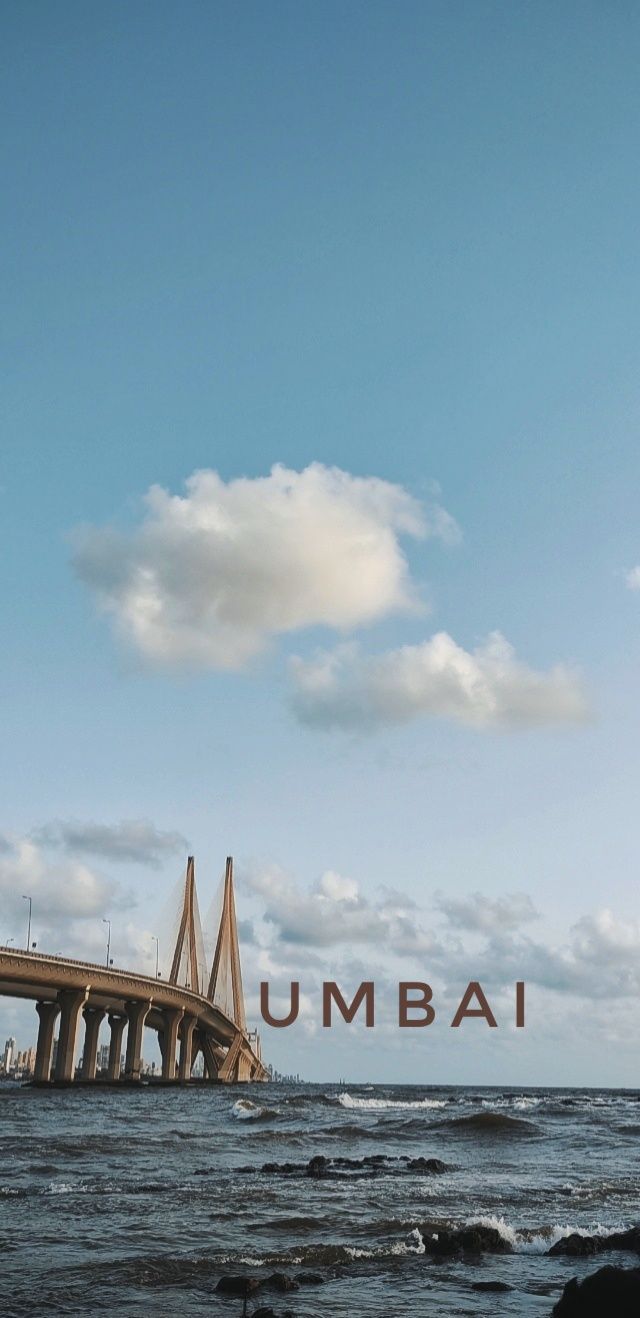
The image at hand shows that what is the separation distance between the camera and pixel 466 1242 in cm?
1738

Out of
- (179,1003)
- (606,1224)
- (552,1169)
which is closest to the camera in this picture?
(606,1224)

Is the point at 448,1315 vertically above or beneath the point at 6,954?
beneath

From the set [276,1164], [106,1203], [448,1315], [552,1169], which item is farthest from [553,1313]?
[552,1169]

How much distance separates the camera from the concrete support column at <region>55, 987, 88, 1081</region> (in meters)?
113

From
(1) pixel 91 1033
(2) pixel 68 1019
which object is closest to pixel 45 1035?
(2) pixel 68 1019

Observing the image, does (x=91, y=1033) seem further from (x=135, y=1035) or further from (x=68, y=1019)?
(x=68, y=1019)

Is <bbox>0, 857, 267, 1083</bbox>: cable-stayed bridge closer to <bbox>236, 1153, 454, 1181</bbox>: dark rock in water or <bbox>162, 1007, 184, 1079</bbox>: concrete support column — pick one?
<bbox>162, 1007, 184, 1079</bbox>: concrete support column

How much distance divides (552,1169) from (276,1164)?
9.10 meters

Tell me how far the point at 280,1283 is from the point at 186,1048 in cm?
14813

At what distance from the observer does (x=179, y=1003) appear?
13038 centimetres

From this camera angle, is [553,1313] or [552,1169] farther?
[552,1169]

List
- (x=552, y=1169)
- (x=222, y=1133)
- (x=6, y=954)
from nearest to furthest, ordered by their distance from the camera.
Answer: (x=552, y=1169) → (x=222, y=1133) → (x=6, y=954)

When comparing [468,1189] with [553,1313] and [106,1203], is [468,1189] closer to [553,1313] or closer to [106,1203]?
[106,1203]

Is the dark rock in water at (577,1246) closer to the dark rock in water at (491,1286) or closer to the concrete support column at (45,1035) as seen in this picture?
the dark rock in water at (491,1286)
